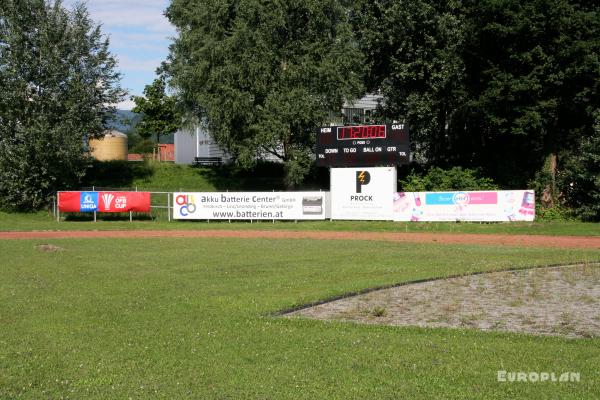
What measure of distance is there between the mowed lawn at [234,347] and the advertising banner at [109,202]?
23.5 meters

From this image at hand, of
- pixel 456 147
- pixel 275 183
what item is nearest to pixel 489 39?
pixel 456 147

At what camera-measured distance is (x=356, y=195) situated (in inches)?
1375

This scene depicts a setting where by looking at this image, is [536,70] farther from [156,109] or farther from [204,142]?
[156,109]

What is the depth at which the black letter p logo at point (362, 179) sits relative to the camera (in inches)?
1357

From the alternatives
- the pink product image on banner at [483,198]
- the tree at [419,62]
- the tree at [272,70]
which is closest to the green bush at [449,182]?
the tree at [419,62]

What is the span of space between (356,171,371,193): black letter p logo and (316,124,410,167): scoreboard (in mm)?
446

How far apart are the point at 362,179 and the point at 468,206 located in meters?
5.53

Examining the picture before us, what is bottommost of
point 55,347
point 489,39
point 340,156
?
point 55,347

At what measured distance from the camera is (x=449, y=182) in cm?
3766

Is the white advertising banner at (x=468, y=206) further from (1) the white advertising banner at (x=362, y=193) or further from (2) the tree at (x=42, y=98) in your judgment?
(2) the tree at (x=42, y=98)

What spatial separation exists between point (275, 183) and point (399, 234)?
20119 millimetres

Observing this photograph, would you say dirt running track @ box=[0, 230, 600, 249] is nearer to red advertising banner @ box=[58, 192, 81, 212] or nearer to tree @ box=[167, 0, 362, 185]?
red advertising banner @ box=[58, 192, 81, 212]

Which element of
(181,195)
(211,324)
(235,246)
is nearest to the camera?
(211,324)

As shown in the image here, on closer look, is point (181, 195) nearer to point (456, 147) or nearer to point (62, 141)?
point (62, 141)
